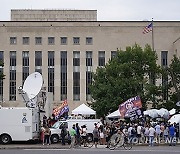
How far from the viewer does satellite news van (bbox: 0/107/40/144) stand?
3384 centimetres

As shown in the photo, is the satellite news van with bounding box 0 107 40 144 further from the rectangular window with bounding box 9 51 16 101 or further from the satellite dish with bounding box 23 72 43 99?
the rectangular window with bounding box 9 51 16 101

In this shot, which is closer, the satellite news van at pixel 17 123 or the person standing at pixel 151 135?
the person standing at pixel 151 135

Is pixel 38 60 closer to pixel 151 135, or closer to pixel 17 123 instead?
pixel 17 123

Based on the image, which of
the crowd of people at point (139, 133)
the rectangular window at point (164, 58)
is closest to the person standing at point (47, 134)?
the crowd of people at point (139, 133)

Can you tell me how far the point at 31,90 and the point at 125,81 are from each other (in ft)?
51.0

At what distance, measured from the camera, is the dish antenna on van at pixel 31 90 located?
3603cm

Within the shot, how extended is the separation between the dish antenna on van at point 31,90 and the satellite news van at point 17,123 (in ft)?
5.84

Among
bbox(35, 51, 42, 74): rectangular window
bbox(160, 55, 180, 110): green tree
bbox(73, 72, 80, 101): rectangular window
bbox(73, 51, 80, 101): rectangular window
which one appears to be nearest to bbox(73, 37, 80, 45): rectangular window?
bbox(73, 51, 80, 101): rectangular window

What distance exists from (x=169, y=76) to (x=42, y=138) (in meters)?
26.2

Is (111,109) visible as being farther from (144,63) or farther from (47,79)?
(47,79)

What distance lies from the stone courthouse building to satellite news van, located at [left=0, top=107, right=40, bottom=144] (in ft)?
150

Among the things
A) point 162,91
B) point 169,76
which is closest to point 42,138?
point 162,91

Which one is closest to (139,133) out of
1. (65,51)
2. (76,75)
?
(76,75)

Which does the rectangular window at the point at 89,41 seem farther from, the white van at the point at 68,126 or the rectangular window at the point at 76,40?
the white van at the point at 68,126
